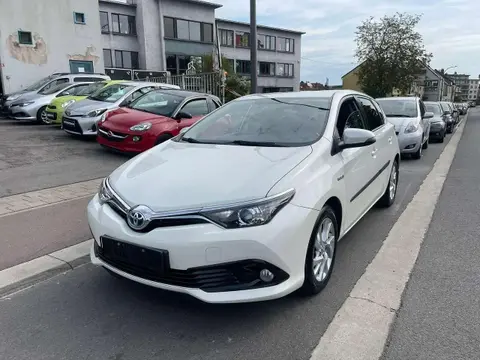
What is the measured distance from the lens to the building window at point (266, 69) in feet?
152

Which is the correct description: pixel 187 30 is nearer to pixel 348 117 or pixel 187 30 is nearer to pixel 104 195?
pixel 348 117

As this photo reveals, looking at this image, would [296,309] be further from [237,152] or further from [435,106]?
[435,106]

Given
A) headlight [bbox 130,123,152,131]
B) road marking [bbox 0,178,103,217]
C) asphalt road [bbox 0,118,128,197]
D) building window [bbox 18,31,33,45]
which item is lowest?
road marking [bbox 0,178,103,217]

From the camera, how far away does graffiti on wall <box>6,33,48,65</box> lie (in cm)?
1639

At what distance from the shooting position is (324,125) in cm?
368

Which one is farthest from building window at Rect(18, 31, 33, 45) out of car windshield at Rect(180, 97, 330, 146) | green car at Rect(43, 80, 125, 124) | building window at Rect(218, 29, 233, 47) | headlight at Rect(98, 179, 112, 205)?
building window at Rect(218, 29, 233, 47)

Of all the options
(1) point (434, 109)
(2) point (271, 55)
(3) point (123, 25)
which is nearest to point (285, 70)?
(2) point (271, 55)

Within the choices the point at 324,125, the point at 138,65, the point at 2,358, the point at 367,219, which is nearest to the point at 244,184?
the point at 324,125

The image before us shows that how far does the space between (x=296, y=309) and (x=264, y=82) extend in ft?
150

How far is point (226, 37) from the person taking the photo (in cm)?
4241

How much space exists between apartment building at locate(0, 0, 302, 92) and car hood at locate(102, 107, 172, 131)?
1098 centimetres

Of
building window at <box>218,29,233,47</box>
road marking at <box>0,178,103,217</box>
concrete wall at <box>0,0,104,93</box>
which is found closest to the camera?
road marking at <box>0,178,103,217</box>

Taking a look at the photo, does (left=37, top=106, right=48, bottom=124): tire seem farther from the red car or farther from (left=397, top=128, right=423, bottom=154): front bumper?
(left=397, top=128, right=423, bottom=154): front bumper

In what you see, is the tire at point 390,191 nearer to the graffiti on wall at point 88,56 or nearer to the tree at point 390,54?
the graffiti on wall at point 88,56
